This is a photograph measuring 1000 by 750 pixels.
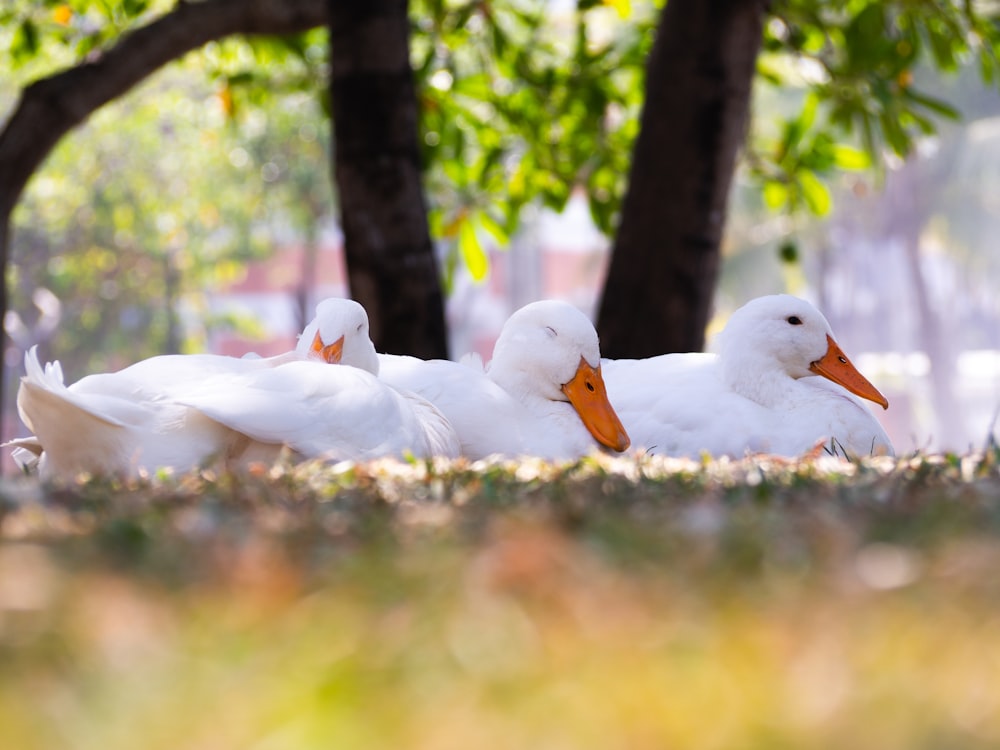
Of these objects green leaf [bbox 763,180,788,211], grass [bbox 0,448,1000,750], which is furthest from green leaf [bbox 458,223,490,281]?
grass [bbox 0,448,1000,750]

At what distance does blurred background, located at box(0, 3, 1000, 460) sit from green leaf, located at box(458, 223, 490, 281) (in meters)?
0.02

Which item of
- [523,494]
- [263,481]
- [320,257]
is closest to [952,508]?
[523,494]

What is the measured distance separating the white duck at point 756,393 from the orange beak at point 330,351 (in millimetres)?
1346

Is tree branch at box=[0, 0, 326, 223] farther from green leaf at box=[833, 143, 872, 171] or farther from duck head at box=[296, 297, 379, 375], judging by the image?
green leaf at box=[833, 143, 872, 171]

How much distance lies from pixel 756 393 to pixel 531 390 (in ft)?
3.56

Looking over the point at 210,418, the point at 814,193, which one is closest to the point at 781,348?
the point at 814,193

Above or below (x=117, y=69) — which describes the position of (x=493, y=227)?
below

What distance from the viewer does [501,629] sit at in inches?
71.8

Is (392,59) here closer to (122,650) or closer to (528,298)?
(122,650)

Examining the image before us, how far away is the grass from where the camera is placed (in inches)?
60.9

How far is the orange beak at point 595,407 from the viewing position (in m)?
5.96

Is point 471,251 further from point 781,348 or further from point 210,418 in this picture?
point 210,418

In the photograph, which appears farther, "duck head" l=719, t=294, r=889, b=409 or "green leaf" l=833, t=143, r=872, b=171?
"green leaf" l=833, t=143, r=872, b=171

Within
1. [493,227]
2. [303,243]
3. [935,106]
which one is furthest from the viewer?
[303,243]
